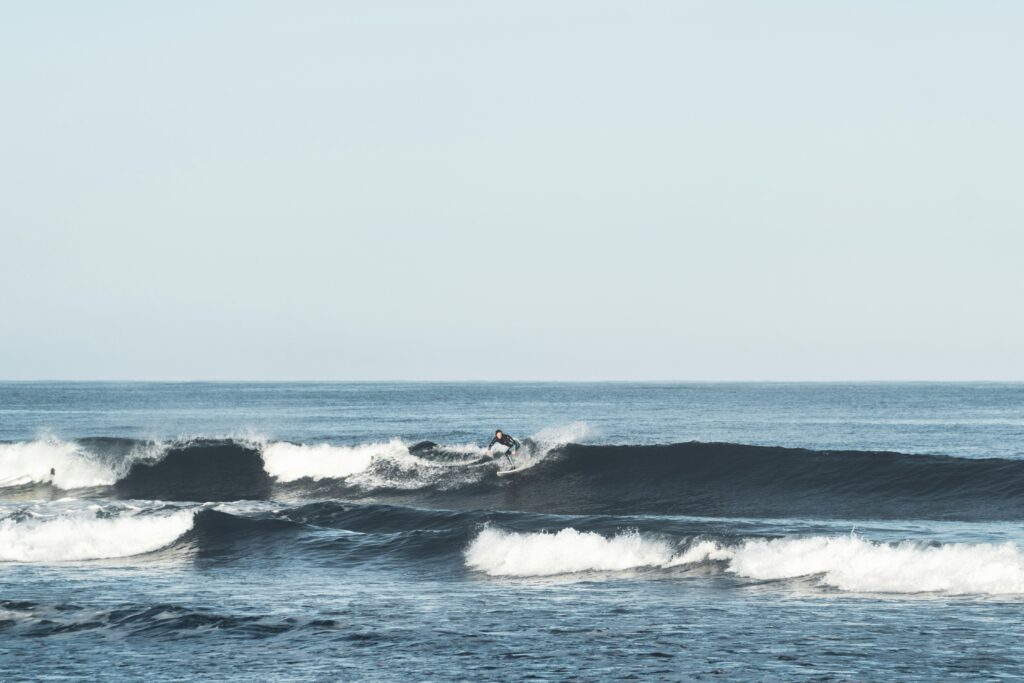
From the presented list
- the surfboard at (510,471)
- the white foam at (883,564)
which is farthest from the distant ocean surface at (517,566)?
the surfboard at (510,471)

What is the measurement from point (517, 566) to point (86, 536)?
431 inches

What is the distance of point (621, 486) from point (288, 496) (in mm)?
11127

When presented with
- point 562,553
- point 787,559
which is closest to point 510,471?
point 562,553

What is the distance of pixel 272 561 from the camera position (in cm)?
2444

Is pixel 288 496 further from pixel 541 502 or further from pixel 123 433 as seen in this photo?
pixel 123 433

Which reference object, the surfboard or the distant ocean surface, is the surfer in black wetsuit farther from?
the distant ocean surface

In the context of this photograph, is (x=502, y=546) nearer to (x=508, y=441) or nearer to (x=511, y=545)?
(x=511, y=545)

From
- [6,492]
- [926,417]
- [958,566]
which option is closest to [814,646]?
[958,566]

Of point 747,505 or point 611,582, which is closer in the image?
point 611,582

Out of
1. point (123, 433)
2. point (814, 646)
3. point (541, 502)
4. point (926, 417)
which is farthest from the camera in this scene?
point (926, 417)

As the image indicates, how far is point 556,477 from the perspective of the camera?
125ft

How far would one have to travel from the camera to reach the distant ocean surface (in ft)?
50.6

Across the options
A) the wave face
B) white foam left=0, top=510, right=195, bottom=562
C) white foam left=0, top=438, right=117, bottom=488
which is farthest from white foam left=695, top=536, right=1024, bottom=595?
white foam left=0, top=438, right=117, bottom=488

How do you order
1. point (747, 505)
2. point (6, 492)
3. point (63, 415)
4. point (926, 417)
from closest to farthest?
1. point (747, 505)
2. point (6, 492)
3. point (926, 417)
4. point (63, 415)
